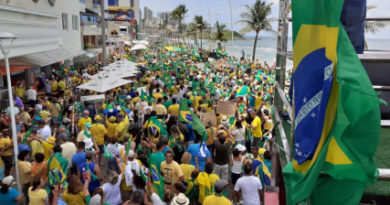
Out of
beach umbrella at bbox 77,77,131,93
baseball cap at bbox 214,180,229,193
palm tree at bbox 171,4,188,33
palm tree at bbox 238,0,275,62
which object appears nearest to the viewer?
baseball cap at bbox 214,180,229,193

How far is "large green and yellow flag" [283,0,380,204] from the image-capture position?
1251 mm

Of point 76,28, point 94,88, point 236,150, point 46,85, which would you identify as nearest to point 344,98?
point 236,150

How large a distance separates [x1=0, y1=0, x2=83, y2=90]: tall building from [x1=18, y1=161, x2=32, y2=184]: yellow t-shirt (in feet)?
23.8

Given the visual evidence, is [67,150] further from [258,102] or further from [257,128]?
[258,102]

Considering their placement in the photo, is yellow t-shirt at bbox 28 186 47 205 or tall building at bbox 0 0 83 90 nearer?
yellow t-shirt at bbox 28 186 47 205

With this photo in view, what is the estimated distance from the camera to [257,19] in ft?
132

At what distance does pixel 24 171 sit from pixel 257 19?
120 ft

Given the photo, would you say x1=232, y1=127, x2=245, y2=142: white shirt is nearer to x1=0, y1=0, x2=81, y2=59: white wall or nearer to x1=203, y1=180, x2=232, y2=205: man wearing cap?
x1=203, y1=180, x2=232, y2=205: man wearing cap

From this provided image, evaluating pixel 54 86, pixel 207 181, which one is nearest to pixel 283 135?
pixel 207 181

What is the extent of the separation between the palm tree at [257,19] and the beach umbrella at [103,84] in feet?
91.0

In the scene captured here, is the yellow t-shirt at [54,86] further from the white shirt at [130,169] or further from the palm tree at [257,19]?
the palm tree at [257,19]

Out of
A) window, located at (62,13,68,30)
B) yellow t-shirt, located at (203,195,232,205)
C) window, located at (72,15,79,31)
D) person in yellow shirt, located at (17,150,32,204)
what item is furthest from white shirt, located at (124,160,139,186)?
window, located at (72,15,79,31)

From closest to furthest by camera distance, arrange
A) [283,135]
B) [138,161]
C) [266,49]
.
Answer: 1. [283,135]
2. [138,161]
3. [266,49]

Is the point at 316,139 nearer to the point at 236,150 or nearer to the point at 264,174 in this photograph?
the point at 264,174
